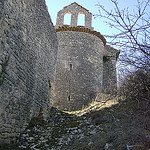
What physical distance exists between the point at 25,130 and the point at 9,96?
1.42 m

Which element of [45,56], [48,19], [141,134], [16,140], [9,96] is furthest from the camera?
[48,19]

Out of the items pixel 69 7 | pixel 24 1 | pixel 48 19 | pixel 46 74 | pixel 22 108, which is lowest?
pixel 22 108

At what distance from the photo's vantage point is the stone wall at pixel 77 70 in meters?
9.91

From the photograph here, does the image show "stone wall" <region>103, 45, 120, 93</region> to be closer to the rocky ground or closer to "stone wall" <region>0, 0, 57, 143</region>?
"stone wall" <region>0, 0, 57, 143</region>

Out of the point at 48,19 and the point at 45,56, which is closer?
the point at 45,56

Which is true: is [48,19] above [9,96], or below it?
above

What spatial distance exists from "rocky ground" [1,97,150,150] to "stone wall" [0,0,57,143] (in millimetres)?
479

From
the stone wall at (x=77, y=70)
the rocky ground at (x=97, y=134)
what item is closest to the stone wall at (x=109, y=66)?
the stone wall at (x=77, y=70)

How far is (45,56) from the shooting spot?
664 cm

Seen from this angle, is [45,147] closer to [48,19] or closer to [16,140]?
[16,140]

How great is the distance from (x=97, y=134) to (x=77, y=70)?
6.66 metres

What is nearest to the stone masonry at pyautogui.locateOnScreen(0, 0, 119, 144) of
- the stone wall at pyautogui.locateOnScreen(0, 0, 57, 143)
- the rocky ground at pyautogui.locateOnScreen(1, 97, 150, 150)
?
the stone wall at pyautogui.locateOnScreen(0, 0, 57, 143)

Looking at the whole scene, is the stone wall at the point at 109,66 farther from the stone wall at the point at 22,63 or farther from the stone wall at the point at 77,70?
the stone wall at the point at 22,63

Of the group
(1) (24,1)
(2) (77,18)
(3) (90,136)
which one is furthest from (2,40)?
(2) (77,18)
